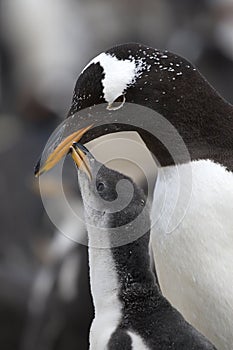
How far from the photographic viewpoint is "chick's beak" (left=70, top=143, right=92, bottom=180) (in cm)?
227

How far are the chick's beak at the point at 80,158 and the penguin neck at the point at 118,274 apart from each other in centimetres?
16

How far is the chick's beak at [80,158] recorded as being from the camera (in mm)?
2270

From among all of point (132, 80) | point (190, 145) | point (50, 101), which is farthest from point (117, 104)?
point (50, 101)

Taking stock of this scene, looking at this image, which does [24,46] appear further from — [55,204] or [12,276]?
[55,204]

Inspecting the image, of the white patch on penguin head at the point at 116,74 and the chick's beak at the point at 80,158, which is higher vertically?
the white patch on penguin head at the point at 116,74

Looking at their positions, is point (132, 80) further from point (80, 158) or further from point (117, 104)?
point (80, 158)

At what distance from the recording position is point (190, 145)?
2.29m

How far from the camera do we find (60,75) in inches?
326

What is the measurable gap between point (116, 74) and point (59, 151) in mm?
180

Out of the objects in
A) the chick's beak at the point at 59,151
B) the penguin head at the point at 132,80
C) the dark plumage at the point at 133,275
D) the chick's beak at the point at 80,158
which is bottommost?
the dark plumage at the point at 133,275

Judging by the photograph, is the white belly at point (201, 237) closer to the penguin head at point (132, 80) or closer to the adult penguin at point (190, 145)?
the adult penguin at point (190, 145)

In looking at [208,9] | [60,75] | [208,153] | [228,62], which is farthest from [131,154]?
[208,9]

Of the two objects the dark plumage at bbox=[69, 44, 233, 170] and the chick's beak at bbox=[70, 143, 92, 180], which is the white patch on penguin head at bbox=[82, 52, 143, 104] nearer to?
the dark plumage at bbox=[69, 44, 233, 170]

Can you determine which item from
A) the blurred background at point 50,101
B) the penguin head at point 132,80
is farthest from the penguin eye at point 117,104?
the blurred background at point 50,101
